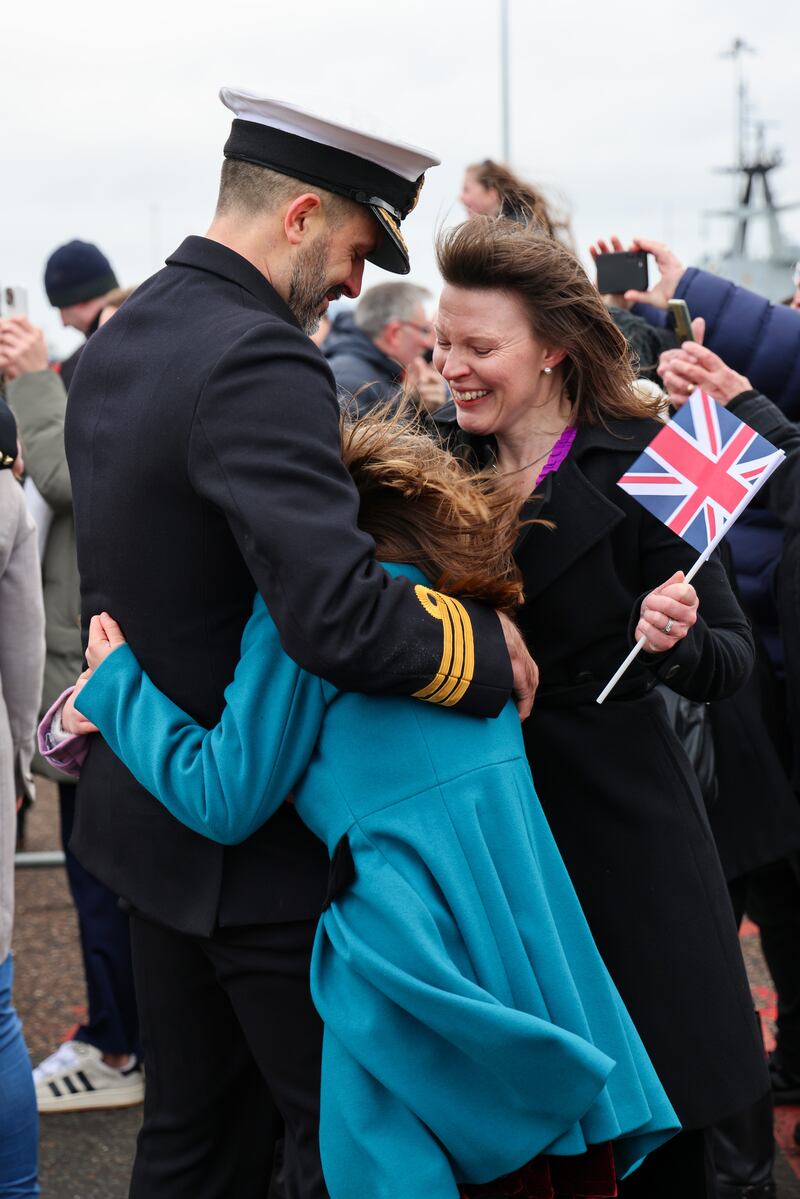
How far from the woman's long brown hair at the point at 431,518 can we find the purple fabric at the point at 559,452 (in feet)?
1.20

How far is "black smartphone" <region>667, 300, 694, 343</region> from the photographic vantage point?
3142 millimetres

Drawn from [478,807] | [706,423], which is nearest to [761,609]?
[706,423]

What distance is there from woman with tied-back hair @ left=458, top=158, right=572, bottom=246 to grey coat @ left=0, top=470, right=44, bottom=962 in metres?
1.25

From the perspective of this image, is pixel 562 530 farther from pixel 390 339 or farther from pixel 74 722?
pixel 390 339

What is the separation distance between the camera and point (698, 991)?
233cm

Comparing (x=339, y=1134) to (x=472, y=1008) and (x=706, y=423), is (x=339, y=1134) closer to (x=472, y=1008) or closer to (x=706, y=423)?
(x=472, y=1008)

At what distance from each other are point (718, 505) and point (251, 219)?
90cm

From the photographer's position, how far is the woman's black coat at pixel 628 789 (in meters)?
2.31

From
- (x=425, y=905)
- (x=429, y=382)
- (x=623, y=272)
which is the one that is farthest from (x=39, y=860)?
(x=425, y=905)

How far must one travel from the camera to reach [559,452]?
242 centimetres

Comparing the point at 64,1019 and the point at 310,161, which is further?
the point at 64,1019

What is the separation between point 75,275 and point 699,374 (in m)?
2.55

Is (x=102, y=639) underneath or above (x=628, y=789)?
above

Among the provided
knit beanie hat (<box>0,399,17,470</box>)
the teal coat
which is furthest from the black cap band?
knit beanie hat (<box>0,399,17,470</box>)
